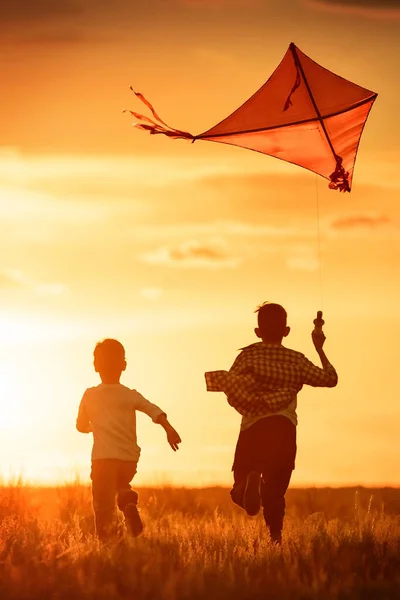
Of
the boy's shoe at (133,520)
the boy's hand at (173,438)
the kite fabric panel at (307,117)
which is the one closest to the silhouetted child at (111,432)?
the boy's shoe at (133,520)

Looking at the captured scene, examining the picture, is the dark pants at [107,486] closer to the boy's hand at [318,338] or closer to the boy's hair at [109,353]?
the boy's hair at [109,353]

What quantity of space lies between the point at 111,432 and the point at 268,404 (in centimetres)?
158

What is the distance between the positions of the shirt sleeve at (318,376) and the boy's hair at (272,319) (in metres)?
0.39

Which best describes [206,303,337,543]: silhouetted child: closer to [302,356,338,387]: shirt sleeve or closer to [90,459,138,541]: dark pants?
[302,356,338,387]: shirt sleeve

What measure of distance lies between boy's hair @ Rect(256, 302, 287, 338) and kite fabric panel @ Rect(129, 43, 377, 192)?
3.63 metres

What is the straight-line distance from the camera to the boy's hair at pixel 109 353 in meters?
11.1

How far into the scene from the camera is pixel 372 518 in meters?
11.6

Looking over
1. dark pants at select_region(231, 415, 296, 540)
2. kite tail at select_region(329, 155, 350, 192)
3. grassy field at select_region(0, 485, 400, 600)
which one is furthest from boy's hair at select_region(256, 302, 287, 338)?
kite tail at select_region(329, 155, 350, 192)

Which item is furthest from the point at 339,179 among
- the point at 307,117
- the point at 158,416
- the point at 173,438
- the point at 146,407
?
the point at 173,438

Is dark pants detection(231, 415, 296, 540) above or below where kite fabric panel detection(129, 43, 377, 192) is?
below

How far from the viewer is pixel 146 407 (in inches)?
435

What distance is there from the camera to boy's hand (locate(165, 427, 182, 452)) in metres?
10.3

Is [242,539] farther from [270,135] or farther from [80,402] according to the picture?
[270,135]

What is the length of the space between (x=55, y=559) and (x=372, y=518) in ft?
13.3
